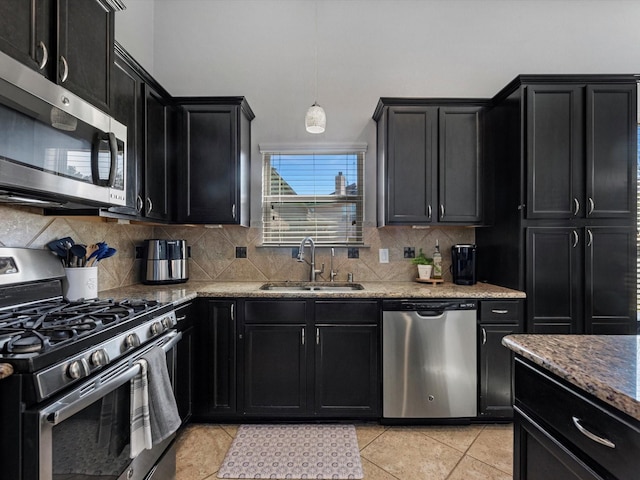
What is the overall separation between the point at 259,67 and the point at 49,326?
2.67 m

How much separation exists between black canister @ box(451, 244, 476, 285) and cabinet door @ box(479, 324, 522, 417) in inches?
18.5

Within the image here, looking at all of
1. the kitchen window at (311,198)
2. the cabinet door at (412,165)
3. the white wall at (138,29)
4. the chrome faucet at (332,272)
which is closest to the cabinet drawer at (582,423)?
the cabinet door at (412,165)

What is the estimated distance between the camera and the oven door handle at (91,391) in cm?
101

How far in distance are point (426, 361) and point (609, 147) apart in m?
1.99

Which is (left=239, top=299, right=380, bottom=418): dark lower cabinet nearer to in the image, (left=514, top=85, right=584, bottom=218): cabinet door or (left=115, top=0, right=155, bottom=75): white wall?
(left=514, top=85, right=584, bottom=218): cabinet door

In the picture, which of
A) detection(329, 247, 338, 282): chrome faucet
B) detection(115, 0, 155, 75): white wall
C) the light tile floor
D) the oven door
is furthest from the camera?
detection(329, 247, 338, 282): chrome faucet

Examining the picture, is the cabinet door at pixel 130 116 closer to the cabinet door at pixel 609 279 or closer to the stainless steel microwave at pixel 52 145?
the stainless steel microwave at pixel 52 145

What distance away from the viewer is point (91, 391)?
1.16m

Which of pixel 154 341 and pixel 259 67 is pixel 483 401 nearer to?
pixel 154 341

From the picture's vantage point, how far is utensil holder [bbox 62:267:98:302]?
186cm

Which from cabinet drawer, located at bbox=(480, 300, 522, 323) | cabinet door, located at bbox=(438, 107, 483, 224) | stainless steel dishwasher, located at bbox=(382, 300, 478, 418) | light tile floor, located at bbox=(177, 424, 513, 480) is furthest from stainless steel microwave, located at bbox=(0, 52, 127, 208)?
cabinet drawer, located at bbox=(480, 300, 522, 323)

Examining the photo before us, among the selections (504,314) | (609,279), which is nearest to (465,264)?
(504,314)

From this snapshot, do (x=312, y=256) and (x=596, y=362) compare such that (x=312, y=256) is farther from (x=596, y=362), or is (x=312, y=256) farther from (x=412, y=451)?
(x=596, y=362)

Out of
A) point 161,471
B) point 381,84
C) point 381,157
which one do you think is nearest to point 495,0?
point 381,84
